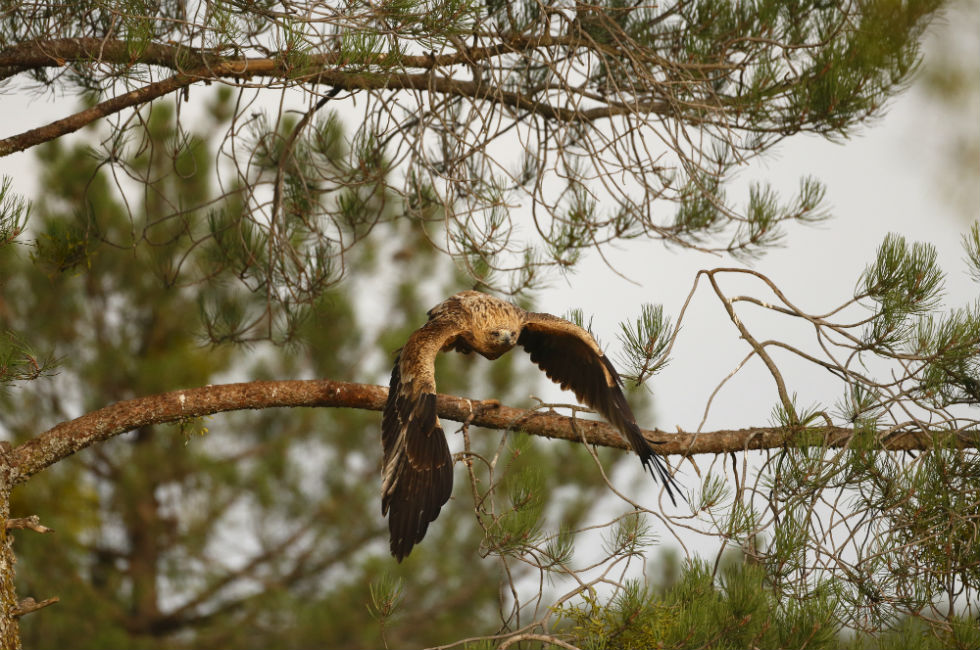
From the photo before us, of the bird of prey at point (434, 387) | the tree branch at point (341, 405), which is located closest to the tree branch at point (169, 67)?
the bird of prey at point (434, 387)

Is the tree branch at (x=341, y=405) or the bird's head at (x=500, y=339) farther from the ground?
the bird's head at (x=500, y=339)

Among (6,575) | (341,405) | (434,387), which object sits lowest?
(6,575)

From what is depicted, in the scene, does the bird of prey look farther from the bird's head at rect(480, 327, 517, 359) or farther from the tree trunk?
the tree trunk

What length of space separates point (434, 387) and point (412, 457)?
210 millimetres

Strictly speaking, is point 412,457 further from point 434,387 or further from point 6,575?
point 6,575

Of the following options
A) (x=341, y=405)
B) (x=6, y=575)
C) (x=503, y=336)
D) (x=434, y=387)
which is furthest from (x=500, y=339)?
(x=6, y=575)

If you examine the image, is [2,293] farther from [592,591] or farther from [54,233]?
[592,591]

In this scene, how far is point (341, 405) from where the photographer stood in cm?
282

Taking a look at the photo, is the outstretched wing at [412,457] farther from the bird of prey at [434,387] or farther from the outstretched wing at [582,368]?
the outstretched wing at [582,368]

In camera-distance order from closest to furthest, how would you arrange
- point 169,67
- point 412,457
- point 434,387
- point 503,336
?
1. point 412,457
2. point 434,387
3. point 503,336
4. point 169,67

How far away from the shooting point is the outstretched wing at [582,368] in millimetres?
2622

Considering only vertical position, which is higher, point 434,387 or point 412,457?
point 434,387

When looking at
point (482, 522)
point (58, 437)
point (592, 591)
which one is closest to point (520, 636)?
point (592, 591)

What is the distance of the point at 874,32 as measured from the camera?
2.71 m
